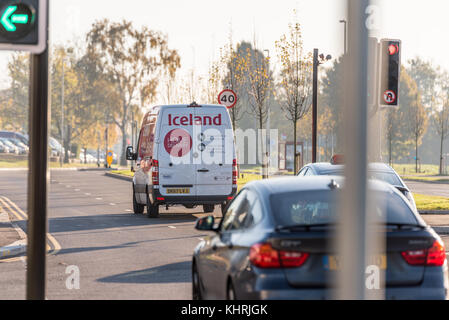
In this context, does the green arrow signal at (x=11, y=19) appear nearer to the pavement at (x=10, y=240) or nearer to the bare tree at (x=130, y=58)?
the pavement at (x=10, y=240)

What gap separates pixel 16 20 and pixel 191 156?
13.1 meters

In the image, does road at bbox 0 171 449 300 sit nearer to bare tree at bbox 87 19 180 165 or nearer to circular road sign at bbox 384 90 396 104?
circular road sign at bbox 384 90 396 104

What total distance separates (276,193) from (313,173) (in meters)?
8.80

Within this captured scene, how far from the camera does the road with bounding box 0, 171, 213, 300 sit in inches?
409

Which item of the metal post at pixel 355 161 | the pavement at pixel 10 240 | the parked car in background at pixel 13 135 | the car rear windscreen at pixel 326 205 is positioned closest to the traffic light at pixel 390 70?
the pavement at pixel 10 240

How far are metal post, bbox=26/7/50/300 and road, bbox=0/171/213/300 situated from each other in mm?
2772

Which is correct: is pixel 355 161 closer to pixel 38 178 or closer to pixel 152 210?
pixel 38 178

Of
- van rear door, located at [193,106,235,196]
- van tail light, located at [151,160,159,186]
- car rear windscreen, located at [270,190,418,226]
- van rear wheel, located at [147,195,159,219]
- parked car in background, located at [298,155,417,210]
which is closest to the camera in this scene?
car rear windscreen, located at [270,190,418,226]

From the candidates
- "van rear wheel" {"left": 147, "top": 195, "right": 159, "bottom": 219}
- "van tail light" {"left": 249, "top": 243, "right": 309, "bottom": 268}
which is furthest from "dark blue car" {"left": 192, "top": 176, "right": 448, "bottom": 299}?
"van rear wheel" {"left": 147, "top": 195, "right": 159, "bottom": 219}

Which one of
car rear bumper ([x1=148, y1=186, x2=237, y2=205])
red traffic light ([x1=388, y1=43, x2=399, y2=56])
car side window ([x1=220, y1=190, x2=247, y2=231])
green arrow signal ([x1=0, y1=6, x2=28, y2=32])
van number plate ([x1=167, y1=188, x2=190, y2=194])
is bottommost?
car rear bumper ([x1=148, y1=186, x2=237, y2=205])

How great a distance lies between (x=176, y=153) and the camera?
798 inches

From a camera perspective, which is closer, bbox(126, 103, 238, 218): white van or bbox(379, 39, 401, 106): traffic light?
bbox(379, 39, 401, 106): traffic light

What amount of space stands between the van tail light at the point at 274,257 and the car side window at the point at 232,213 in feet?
3.64

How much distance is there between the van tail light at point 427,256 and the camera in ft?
21.7
